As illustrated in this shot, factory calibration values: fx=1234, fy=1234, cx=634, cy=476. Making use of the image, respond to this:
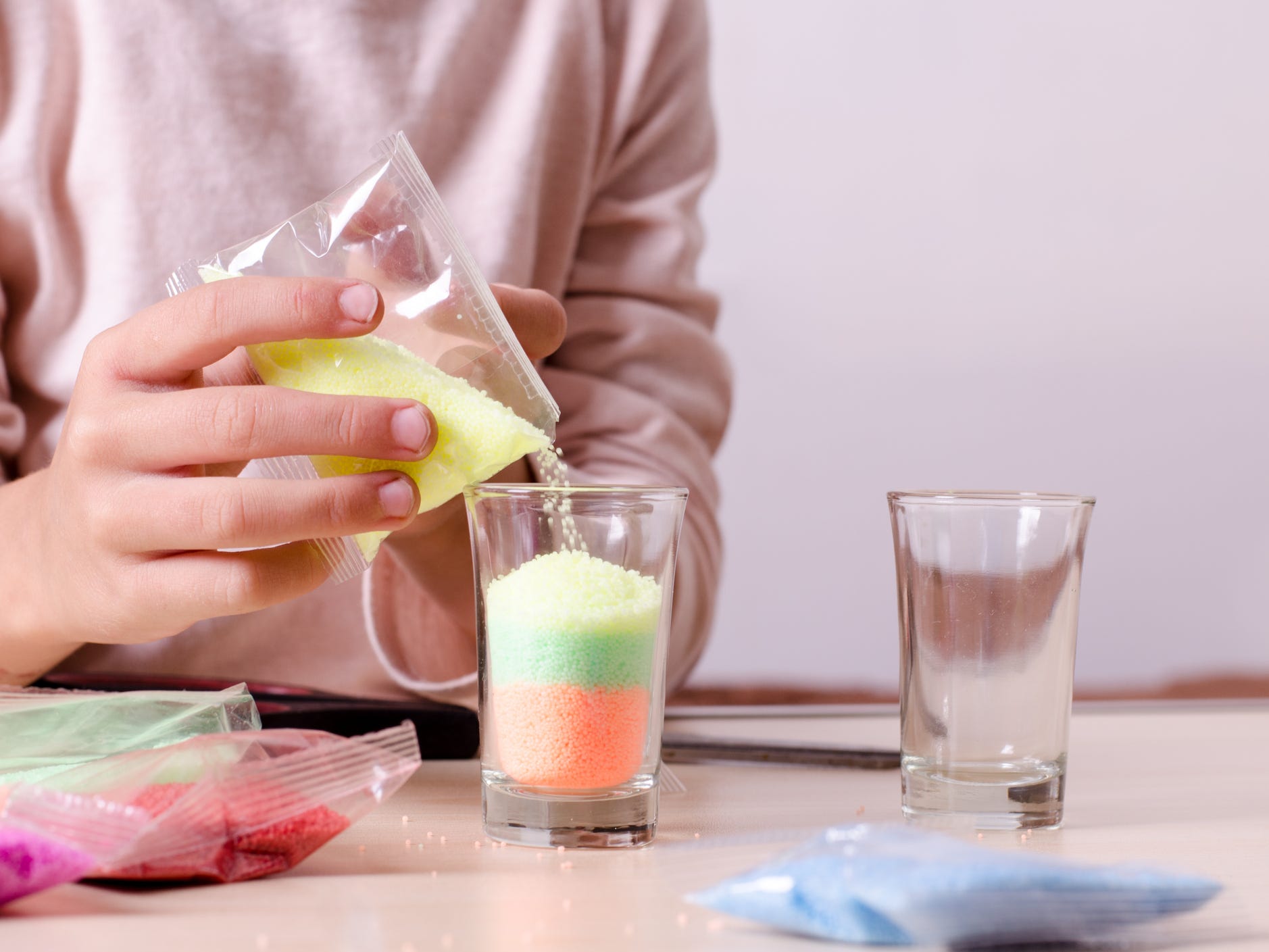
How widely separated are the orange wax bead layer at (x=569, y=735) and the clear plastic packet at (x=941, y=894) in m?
0.10

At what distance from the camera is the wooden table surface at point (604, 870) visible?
0.33 metres

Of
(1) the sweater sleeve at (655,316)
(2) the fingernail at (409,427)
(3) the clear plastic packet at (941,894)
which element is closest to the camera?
(3) the clear plastic packet at (941,894)

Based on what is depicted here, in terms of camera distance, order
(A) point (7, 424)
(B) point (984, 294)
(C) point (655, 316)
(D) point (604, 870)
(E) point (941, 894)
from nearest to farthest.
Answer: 1. (E) point (941, 894)
2. (D) point (604, 870)
3. (A) point (7, 424)
4. (C) point (655, 316)
5. (B) point (984, 294)

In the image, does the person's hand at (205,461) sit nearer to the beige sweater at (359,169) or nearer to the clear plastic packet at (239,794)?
the clear plastic packet at (239,794)

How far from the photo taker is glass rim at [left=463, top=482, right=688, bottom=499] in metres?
0.43

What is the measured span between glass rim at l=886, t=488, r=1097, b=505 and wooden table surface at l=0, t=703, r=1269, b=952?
0.13m

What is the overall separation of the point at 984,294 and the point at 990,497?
4.20ft

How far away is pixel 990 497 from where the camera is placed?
465mm

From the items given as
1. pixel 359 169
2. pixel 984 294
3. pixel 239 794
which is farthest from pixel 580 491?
pixel 984 294

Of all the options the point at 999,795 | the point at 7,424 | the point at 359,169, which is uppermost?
the point at 359,169

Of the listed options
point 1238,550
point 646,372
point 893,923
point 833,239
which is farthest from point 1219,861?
point 1238,550

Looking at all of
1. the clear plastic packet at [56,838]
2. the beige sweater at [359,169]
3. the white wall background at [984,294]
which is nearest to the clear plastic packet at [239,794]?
the clear plastic packet at [56,838]

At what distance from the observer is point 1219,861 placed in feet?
1.40

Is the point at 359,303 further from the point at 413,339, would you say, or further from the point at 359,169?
the point at 359,169
